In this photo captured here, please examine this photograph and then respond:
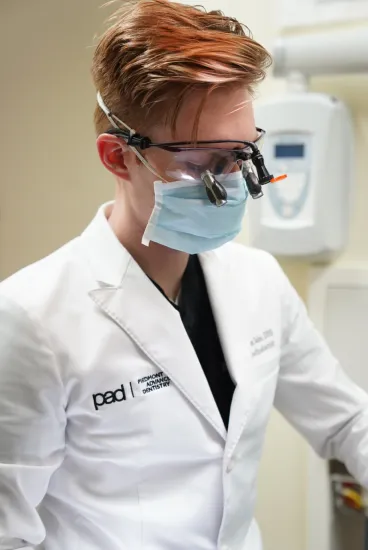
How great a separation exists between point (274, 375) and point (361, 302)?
11.7 inches

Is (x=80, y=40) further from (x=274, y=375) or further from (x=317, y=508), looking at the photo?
(x=317, y=508)

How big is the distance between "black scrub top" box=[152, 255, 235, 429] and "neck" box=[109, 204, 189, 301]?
0.10 ft

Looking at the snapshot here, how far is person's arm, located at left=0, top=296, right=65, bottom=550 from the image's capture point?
0.82 meters

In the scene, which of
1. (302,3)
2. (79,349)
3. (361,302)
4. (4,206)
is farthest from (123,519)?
(4,206)

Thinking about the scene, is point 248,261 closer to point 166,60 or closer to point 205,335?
point 205,335

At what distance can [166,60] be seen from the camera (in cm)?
78

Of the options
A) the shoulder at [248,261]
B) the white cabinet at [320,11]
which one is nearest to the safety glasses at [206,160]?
the shoulder at [248,261]

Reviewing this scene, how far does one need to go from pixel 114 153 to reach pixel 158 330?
292 mm

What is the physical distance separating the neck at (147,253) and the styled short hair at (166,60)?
186 millimetres

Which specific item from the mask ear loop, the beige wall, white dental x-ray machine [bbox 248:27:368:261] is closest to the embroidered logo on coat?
the mask ear loop

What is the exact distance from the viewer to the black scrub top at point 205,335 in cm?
99

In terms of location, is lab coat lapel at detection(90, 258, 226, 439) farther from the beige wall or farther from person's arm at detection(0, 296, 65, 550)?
the beige wall

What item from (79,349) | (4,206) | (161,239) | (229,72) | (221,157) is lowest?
(4,206)

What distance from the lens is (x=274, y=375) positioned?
107cm
